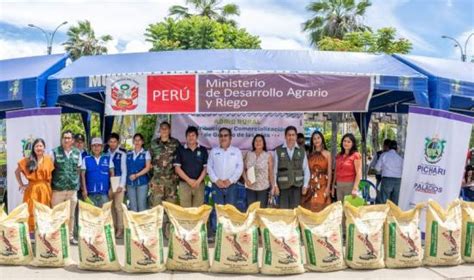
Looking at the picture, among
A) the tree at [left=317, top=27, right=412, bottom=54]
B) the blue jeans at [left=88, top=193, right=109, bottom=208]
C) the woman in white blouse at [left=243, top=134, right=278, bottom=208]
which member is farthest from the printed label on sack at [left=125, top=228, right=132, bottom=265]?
the tree at [left=317, top=27, right=412, bottom=54]

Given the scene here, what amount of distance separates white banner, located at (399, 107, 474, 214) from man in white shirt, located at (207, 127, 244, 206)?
2288 millimetres

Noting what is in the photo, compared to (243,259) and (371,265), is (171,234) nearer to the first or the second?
(243,259)

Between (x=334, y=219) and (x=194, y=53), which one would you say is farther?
(x=194, y=53)

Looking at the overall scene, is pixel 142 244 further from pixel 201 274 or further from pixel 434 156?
pixel 434 156

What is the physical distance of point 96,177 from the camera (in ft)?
21.5

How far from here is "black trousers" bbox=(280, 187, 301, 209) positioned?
654 centimetres

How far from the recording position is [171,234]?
5.05 m

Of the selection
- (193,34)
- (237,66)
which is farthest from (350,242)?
(193,34)

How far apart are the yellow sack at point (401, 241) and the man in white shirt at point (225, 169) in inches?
81.6

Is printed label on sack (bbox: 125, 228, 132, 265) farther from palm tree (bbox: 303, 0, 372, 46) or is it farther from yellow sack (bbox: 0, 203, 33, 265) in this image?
palm tree (bbox: 303, 0, 372, 46)

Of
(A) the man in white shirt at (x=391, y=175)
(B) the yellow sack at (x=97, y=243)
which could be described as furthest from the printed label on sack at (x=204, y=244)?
(A) the man in white shirt at (x=391, y=175)

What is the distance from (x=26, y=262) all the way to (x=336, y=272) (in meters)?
3.35

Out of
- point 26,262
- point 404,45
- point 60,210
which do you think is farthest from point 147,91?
point 404,45

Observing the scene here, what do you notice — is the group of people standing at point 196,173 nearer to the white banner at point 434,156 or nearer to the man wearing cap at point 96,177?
the man wearing cap at point 96,177
